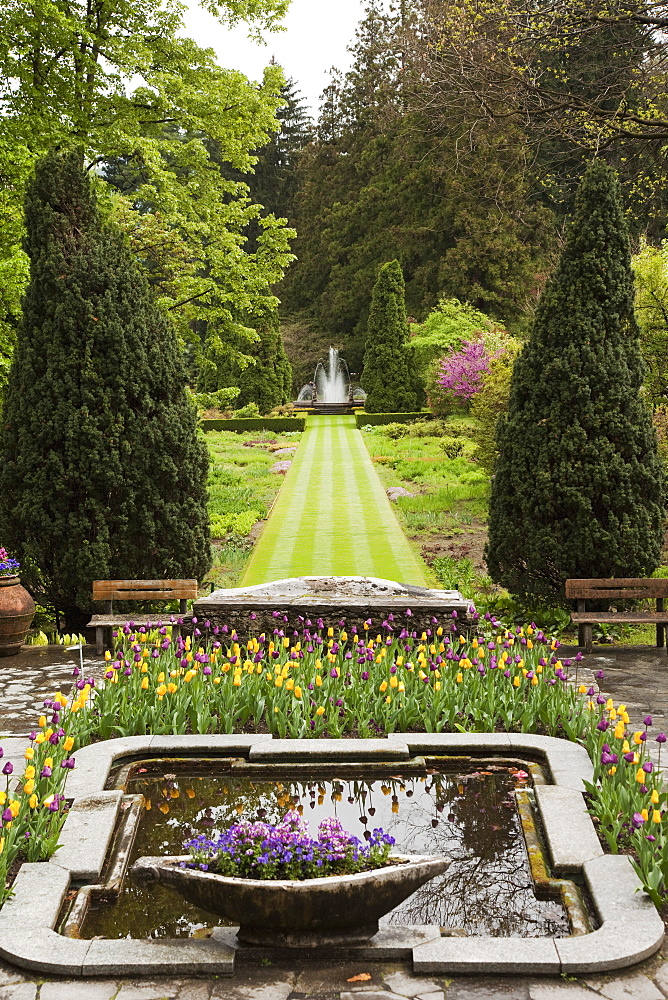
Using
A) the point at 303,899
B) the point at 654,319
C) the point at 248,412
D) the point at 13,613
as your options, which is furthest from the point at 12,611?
the point at 248,412

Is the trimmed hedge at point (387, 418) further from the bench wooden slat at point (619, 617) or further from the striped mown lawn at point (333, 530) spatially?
the bench wooden slat at point (619, 617)

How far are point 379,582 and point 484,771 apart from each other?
3473 millimetres

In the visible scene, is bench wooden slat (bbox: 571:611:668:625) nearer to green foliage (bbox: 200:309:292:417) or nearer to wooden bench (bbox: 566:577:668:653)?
wooden bench (bbox: 566:577:668:653)

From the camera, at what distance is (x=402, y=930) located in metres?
3.90

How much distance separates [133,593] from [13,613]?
1.04 meters

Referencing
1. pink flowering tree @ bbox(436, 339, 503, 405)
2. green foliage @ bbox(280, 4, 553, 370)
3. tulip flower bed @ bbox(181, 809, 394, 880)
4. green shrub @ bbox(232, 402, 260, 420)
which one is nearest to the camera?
tulip flower bed @ bbox(181, 809, 394, 880)

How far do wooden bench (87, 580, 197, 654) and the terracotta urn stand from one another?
573 mm

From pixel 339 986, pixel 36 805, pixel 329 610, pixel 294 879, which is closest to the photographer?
pixel 339 986

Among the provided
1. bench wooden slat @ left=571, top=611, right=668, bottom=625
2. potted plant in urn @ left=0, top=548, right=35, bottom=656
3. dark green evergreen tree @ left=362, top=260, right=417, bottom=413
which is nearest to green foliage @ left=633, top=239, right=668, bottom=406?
bench wooden slat @ left=571, top=611, right=668, bottom=625

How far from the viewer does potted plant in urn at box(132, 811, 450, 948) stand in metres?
3.68

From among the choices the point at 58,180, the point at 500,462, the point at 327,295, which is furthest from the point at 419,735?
the point at 327,295

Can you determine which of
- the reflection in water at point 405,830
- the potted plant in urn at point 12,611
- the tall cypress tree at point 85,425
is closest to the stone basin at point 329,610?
the tall cypress tree at point 85,425

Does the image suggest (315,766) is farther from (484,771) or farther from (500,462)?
(500,462)

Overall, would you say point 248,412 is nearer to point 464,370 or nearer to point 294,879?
point 464,370
